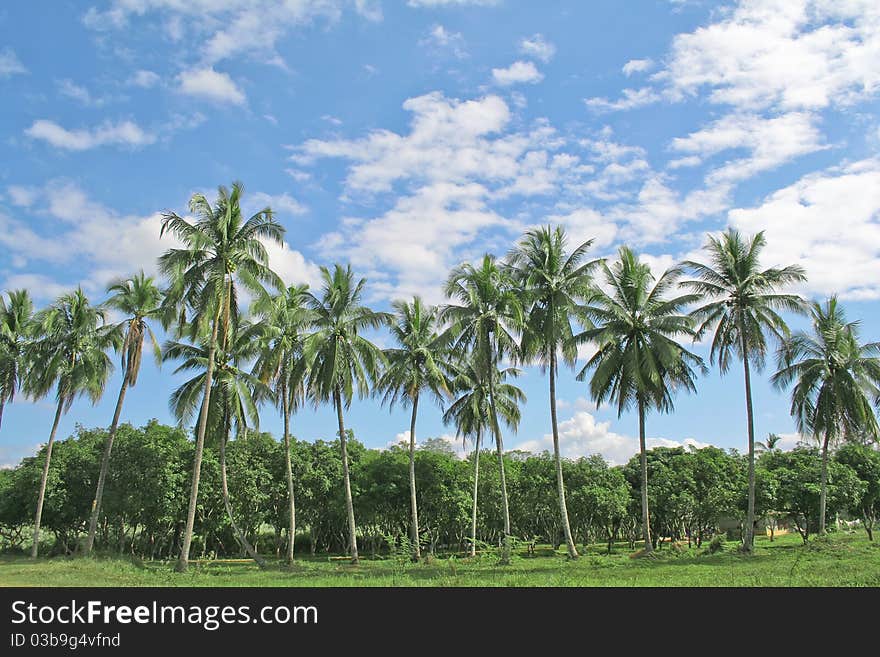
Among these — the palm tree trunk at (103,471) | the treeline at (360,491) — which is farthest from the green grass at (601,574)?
the treeline at (360,491)

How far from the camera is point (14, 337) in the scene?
1209 inches

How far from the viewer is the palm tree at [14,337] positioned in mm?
30500

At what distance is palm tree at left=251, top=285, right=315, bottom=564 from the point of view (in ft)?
92.2

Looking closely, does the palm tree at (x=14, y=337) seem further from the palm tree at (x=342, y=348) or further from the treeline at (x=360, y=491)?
the palm tree at (x=342, y=348)

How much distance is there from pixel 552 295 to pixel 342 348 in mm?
9630

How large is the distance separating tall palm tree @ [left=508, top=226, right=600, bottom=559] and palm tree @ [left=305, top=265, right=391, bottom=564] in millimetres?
7292

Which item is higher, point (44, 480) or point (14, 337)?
point (14, 337)

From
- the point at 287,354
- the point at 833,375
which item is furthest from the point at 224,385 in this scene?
the point at 833,375

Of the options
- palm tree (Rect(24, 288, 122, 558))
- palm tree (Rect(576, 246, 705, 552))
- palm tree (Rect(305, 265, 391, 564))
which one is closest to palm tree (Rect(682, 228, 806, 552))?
palm tree (Rect(576, 246, 705, 552))

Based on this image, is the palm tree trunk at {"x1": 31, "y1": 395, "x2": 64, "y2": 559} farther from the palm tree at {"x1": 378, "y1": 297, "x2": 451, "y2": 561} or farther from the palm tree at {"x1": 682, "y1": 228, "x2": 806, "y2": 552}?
the palm tree at {"x1": 682, "y1": 228, "x2": 806, "y2": 552}

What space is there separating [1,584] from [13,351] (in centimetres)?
1753

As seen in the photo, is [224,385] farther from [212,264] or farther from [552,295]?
[552,295]
